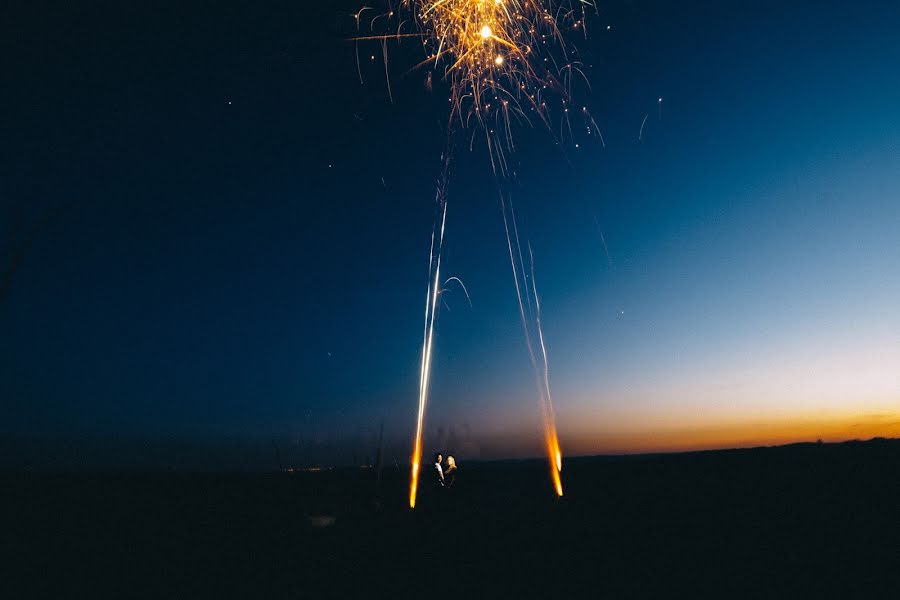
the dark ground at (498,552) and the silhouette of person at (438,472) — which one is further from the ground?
the silhouette of person at (438,472)

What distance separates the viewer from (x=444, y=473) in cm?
1254

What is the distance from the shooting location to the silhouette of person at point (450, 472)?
12320 mm

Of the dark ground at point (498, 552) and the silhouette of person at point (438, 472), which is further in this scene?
the silhouette of person at point (438, 472)

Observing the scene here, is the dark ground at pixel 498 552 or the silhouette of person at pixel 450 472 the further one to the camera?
the silhouette of person at pixel 450 472

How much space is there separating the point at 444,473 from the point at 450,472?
0.18 m

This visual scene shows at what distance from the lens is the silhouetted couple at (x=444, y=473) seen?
12312 mm

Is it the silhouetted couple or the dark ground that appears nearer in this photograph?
the dark ground

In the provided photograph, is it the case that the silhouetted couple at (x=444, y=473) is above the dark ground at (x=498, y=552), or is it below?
above

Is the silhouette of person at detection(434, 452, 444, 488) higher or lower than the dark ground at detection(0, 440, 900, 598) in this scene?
higher

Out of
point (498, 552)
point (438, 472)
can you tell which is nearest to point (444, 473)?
point (438, 472)

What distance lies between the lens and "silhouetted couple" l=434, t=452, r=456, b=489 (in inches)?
485

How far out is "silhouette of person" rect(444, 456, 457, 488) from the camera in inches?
485

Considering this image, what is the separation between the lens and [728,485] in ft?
70.2

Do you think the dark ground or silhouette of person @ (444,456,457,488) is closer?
the dark ground
